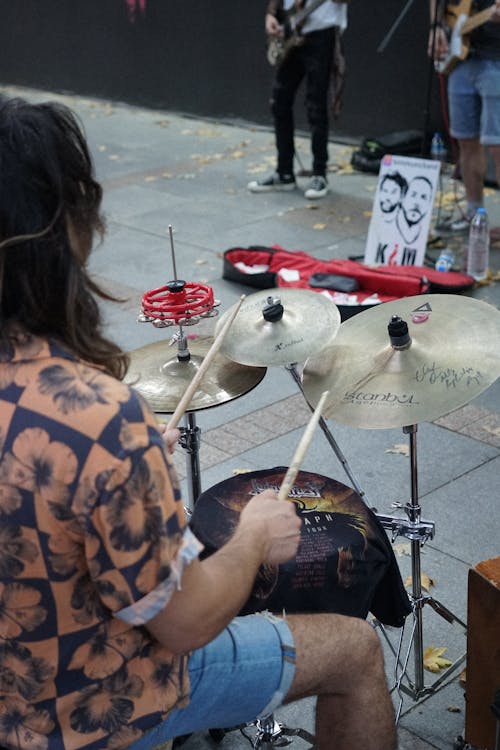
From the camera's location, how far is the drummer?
56.2 inches

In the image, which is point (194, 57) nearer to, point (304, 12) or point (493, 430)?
point (304, 12)

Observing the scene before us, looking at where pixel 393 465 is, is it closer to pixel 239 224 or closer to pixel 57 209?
pixel 57 209

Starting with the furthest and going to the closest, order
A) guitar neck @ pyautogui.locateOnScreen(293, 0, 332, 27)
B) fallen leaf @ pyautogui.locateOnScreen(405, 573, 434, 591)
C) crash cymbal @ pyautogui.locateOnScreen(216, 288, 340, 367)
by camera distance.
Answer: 1. guitar neck @ pyautogui.locateOnScreen(293, 0, 332, 27)
2. fallen leaf @ pyautogui.locateOnScreen(405, 573, 434, 591)
3. crash cymbal @ pyautogui.locateOnScreen(216, 288, 340, 367)

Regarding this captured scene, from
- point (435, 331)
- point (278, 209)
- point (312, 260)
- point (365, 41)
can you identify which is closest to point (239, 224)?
point (278, 209)

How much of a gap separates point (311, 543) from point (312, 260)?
3.63 metres

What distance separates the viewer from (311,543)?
2148 millimetres

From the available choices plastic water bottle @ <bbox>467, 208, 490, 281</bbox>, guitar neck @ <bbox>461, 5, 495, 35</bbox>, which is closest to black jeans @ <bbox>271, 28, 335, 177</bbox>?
guitar neck @ <bbox>461, 5, 495, 35</bbox>

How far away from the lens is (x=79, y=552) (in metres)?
1.50

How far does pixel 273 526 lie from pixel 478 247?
404 cm

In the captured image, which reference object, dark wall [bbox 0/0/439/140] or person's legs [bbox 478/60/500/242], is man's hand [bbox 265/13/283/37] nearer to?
dark wall [bbox 0/0/439/140]

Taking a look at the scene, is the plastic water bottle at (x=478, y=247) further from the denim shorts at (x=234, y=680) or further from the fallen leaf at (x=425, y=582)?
the denim shorts at (x=234, y=680)

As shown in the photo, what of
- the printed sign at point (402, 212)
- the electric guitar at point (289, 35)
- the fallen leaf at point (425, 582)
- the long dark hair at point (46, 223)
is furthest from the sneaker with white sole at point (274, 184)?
the long dark hair at point (46, 223)

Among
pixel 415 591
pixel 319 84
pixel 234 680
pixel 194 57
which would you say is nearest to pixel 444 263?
pixel 319 84

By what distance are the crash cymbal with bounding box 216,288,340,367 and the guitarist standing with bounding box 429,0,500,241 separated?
135 inches
